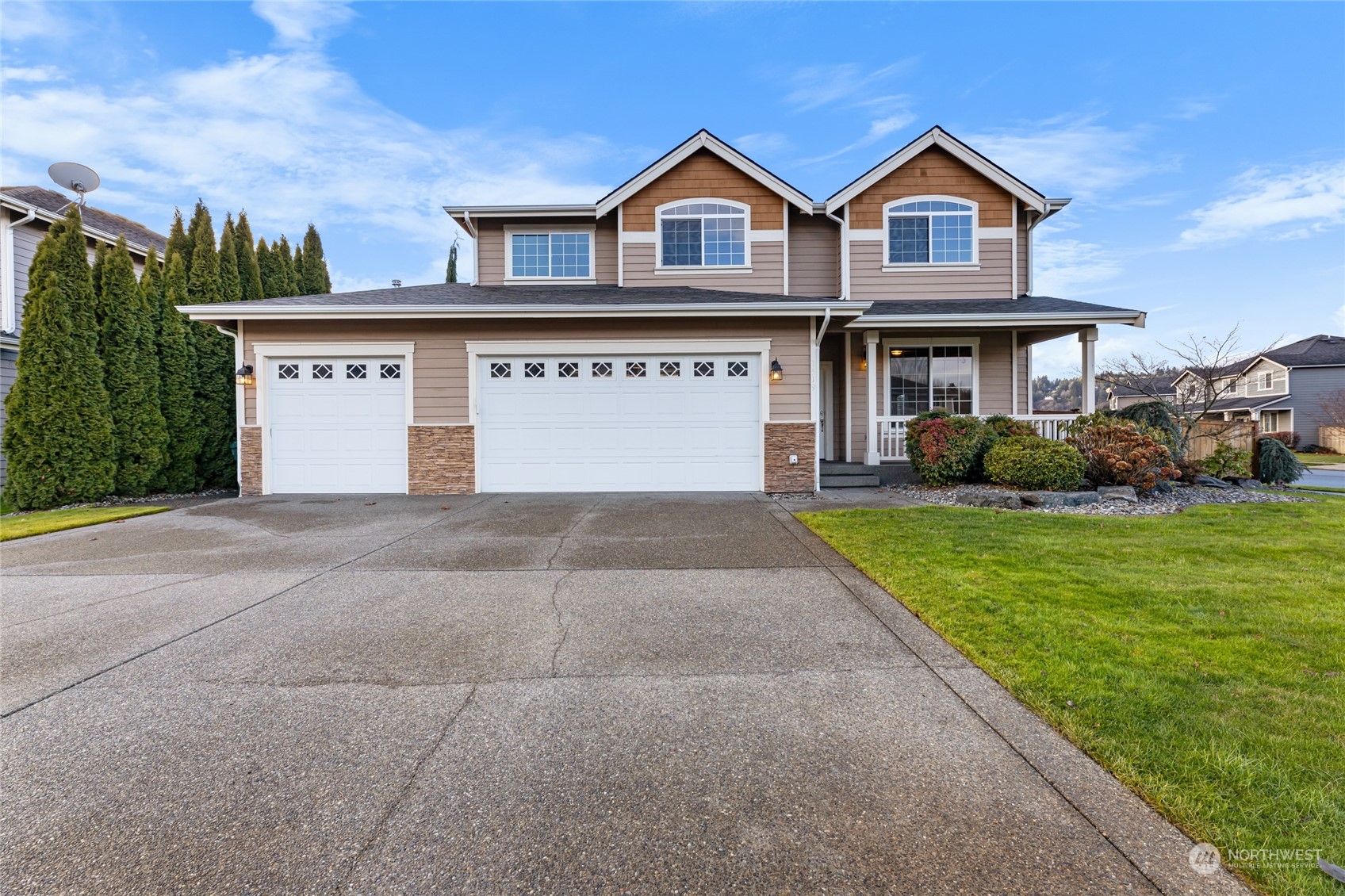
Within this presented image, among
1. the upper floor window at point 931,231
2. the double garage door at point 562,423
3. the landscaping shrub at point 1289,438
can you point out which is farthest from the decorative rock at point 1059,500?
the landscaping shrub at point 1289,438

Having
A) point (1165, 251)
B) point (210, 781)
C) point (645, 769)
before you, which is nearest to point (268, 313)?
point (210, 781)

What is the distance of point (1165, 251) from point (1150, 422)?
1506cm

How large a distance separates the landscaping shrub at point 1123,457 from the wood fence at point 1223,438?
3.32 meters

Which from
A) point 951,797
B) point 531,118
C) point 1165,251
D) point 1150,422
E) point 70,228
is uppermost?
point 531,118

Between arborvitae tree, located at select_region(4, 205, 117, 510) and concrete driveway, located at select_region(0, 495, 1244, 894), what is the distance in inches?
255

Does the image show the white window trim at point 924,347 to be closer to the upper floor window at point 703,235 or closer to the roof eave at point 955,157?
the roof eave at point 955,157

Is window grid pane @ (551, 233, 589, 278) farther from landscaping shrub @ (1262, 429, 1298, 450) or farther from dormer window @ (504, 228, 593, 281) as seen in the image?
landscaping shrub @ (1262, 429, 1298, 450)

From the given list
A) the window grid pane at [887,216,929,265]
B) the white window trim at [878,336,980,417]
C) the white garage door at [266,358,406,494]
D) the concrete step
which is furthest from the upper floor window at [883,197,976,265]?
the white garage door at [266,358,406,494]

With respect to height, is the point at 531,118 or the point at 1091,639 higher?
the point at 531,118

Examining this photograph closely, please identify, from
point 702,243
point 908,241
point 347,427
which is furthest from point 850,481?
point 347,427

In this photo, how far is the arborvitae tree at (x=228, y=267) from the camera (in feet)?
38.3

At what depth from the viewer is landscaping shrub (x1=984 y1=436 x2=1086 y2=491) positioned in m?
8.50

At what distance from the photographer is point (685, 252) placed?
12.1m

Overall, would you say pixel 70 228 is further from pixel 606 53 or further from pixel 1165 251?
pixel 1165 251
